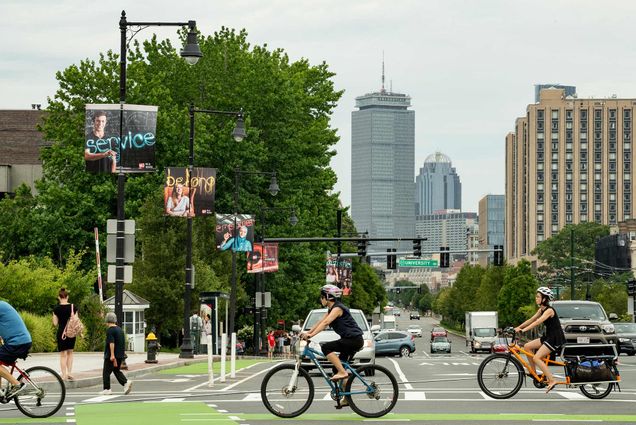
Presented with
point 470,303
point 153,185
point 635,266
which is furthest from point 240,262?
point 470,303

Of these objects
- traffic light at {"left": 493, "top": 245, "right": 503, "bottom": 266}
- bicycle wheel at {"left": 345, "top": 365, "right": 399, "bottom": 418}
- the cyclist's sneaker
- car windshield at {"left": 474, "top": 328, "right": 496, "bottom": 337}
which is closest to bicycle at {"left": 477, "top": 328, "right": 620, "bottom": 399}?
bicycle wheel at {"left": 345, "top": 365, "right": 399, "bottom": 418}

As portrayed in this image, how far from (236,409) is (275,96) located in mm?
50794

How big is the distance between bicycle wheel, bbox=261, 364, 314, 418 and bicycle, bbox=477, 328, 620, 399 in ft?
12.3

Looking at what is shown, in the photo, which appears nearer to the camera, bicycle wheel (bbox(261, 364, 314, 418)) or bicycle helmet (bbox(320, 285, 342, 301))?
bicycle wheel (bbox(261, 364, 314, 418))

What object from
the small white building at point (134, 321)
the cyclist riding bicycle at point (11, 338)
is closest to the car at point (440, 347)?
the small white building at point (134, 321)

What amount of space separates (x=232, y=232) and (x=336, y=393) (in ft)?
115

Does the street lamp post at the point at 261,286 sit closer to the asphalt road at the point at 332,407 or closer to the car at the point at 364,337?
the car at the point at 364,337

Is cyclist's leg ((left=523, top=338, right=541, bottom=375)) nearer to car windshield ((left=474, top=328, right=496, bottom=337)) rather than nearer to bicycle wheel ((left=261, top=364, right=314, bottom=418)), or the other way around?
bicycle wheel ((left=261, top=364, right=314, bottom=418))

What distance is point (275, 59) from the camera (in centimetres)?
7800

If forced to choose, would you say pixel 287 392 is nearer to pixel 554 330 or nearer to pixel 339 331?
pixel 339 331

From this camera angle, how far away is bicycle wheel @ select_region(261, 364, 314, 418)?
717 inches

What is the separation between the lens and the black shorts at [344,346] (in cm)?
1827

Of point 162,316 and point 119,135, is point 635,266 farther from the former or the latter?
point 119,135

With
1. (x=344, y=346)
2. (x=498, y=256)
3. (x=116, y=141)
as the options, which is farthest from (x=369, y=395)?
(x=498, y=256)
